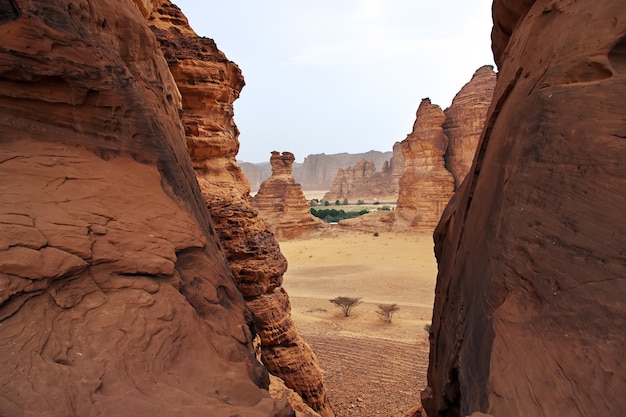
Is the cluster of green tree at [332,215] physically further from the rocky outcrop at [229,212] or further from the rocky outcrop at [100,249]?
the rocky outcrop at [100,249]

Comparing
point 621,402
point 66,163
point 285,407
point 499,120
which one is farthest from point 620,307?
point 66,163

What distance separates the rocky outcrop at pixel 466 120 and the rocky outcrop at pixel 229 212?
962 inches

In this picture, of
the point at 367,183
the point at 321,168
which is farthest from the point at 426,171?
the point at 321,168

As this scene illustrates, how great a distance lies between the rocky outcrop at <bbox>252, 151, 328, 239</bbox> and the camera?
37.8m

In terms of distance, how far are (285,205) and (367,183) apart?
38.5 metres

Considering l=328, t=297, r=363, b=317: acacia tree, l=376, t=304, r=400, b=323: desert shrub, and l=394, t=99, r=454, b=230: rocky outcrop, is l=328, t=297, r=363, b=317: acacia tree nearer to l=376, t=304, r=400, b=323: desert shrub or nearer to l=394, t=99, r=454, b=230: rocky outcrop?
l=376, t=304, r=400, b=323: desert shrub

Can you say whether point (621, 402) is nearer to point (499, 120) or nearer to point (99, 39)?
point (499, 120)

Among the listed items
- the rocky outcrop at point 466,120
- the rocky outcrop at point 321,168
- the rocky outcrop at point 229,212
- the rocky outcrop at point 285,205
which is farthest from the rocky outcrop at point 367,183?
the rocky outcrop at point 229,212

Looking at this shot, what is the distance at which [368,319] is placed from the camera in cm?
1505

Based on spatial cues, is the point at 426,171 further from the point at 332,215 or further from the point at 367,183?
the point at 367,183

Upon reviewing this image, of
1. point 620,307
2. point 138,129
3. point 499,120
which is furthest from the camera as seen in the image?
point 499,120

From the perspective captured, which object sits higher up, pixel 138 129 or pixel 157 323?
pixel 138 129

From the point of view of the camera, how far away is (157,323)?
2895 millimetres

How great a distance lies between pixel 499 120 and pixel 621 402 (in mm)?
3148
